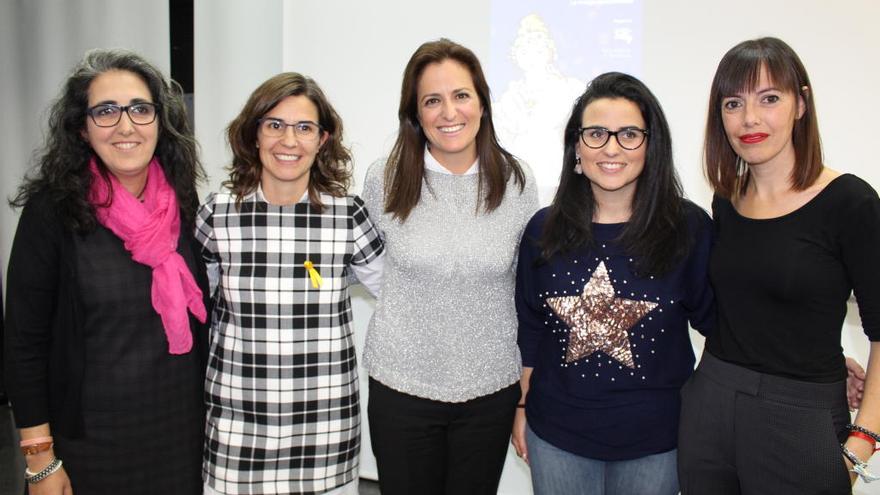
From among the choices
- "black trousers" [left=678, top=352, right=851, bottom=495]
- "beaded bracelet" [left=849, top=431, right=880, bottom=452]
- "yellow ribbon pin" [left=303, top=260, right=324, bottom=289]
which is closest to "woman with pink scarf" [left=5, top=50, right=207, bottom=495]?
"yellow ribbon pin" [left=303, top=260, right=324, bottom=289]

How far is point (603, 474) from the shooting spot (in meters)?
1.57

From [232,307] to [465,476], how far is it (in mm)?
810

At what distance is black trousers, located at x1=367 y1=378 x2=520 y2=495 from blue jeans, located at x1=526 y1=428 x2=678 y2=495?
0.16 meters

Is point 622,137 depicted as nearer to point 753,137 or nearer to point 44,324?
point 753,137

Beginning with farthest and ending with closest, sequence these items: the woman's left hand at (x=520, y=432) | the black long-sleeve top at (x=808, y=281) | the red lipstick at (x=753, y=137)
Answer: the woman's left hand at (x=520, y=432)
the red lipstick at (x=753, y=137)
the black long-sleeve top at (x=808, y=281)

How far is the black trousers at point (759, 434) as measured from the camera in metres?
1.36

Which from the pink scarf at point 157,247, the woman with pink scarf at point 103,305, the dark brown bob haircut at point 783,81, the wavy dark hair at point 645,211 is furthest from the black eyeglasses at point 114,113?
the dark brown bob haircut at point 783,81

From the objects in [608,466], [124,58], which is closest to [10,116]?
[124,58]

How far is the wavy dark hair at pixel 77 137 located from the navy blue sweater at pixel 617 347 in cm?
111

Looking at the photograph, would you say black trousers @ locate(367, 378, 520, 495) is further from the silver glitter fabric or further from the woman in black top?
the woman in black top

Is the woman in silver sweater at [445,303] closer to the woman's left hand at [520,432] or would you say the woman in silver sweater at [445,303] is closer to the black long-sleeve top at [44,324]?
the woman's left hand at [520,432]

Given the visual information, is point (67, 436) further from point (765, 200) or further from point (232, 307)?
point (765, 200)

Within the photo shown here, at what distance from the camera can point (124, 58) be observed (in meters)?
1.61

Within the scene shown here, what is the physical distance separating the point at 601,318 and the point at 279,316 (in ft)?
2.78
